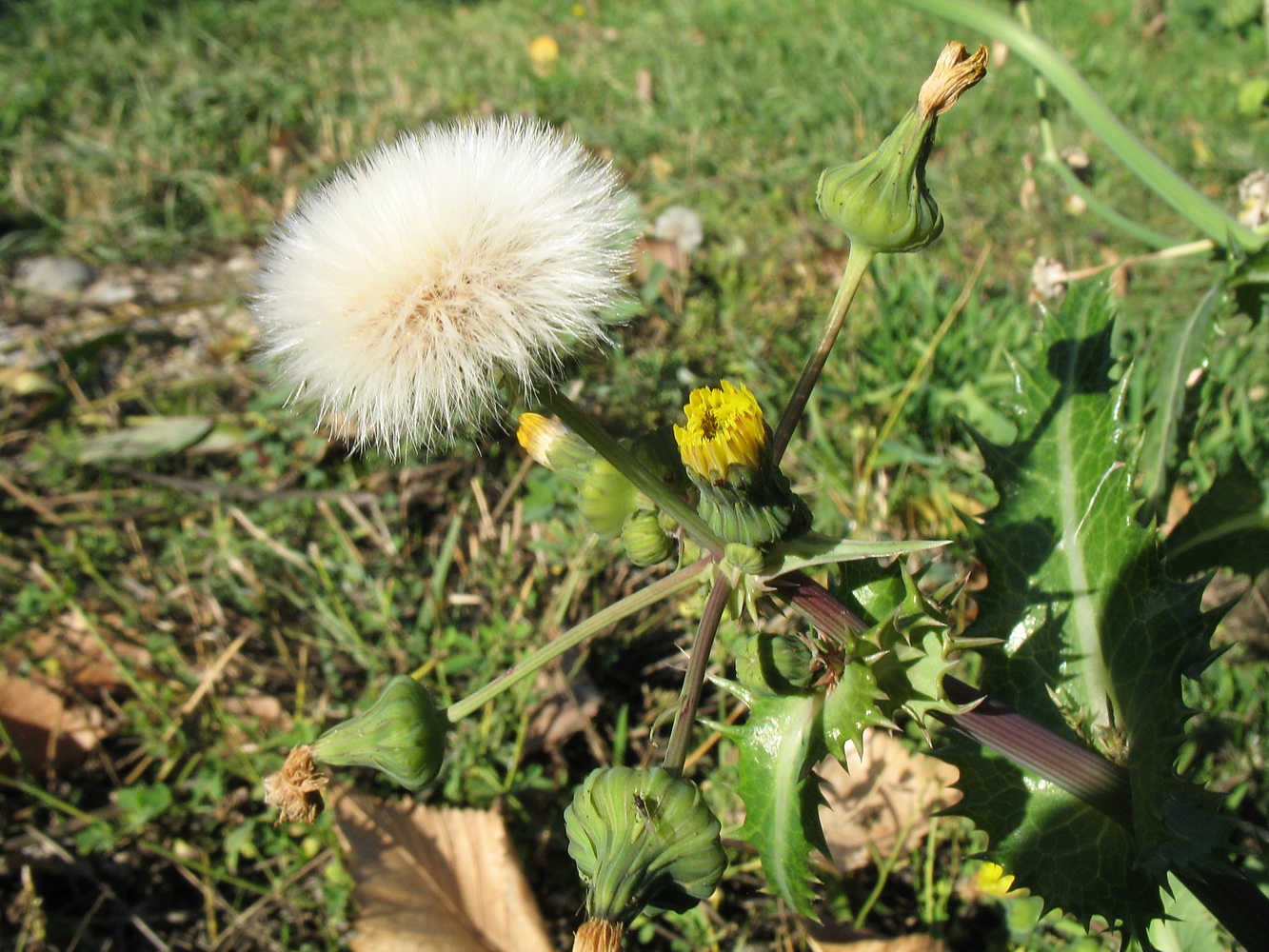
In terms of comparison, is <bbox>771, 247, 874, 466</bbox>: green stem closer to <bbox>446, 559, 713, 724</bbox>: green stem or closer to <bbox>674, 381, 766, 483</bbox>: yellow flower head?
<bbox>674, 381, 766, 483</bbox>: yellow flower head

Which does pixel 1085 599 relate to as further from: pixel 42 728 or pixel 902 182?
pixel 42 728

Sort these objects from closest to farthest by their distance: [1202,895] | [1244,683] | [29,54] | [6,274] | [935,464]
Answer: [1202,895]
[1244,683]
[935,464]
[6,274]
[29,54]

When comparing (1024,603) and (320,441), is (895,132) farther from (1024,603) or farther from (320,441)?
(320,441)

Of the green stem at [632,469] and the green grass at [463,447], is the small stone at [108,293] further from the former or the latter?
the green stem at [632,469]

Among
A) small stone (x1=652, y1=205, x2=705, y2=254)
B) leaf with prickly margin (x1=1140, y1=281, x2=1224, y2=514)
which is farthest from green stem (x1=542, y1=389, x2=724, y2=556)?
small stone (x1=652, y1=205, x2=705, y2=254)

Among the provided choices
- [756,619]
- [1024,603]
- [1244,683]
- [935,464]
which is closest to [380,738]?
[756,619]

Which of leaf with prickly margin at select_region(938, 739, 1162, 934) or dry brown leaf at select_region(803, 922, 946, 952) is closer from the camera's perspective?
leaf with prickly margin at select_region(938, 739, 1162, 934)
